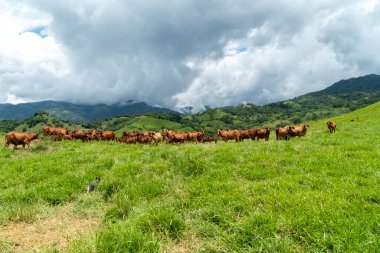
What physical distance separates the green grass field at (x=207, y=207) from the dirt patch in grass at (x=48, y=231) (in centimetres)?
2

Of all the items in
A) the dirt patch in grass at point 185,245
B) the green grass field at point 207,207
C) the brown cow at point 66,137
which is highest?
the brown cow at point 66,137

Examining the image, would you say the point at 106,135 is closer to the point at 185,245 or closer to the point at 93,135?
the point at 93,135

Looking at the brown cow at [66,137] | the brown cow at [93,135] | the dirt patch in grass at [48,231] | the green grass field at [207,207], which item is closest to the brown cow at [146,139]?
the brown cow at [93,135]

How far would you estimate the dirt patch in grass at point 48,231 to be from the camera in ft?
21.1

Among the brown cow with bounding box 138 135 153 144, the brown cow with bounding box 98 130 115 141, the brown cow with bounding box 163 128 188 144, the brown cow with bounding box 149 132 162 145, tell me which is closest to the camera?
the brown cow with bounding box 163 128 188 144

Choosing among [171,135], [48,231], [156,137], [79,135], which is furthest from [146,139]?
[48,231]

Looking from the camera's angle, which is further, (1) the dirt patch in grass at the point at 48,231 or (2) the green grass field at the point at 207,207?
(1) the dirt patch in grass at the point at 48,231

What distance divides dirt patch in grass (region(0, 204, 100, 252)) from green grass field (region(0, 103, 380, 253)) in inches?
1.0

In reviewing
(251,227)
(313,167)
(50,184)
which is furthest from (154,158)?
(251,227)

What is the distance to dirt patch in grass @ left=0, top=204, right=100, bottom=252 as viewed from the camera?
6.42m

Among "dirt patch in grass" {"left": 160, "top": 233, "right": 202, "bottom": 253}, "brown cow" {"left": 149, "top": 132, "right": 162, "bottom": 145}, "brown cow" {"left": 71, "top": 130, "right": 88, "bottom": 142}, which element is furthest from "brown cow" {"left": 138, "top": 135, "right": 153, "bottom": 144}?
"dirt patch in grass" {"left": 160, "top": 233, "right": 202, "bottom": 253}

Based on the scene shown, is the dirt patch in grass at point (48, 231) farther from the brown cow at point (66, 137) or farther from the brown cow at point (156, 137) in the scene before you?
the brown cow at point (66, 137)

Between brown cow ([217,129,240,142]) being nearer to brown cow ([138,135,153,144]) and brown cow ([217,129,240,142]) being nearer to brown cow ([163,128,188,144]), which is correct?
brown cow ([163,128,188,144])

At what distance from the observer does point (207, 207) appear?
776 cm
